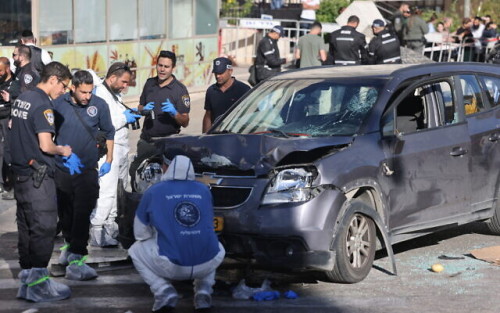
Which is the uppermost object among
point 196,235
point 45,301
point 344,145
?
point 344,145

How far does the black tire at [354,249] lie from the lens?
Answer: 25.4 feet

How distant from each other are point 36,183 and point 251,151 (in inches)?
62.9

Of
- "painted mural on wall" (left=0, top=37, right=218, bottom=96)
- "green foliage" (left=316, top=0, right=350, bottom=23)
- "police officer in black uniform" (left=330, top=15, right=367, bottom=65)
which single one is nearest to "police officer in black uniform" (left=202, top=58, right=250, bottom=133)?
"painted mural on wall" (left=0, top=37, right=218, bottom=96)

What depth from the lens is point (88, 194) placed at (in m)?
8.33

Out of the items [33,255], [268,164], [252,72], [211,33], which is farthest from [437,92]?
[211,33]

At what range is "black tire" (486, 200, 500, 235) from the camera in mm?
9602

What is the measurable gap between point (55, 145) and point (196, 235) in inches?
53.7

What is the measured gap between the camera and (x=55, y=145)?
7770 mm

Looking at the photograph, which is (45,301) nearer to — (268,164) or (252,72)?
(268,164)

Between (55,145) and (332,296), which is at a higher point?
(55,145)

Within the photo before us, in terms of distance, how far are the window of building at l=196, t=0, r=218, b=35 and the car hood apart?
14.1 meters

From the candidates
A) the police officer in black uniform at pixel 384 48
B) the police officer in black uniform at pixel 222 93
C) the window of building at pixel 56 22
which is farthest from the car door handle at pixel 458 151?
the window of building at pixel 56 22

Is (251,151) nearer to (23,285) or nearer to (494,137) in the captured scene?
(23,285)

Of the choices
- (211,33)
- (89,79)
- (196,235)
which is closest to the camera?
(196,235)
